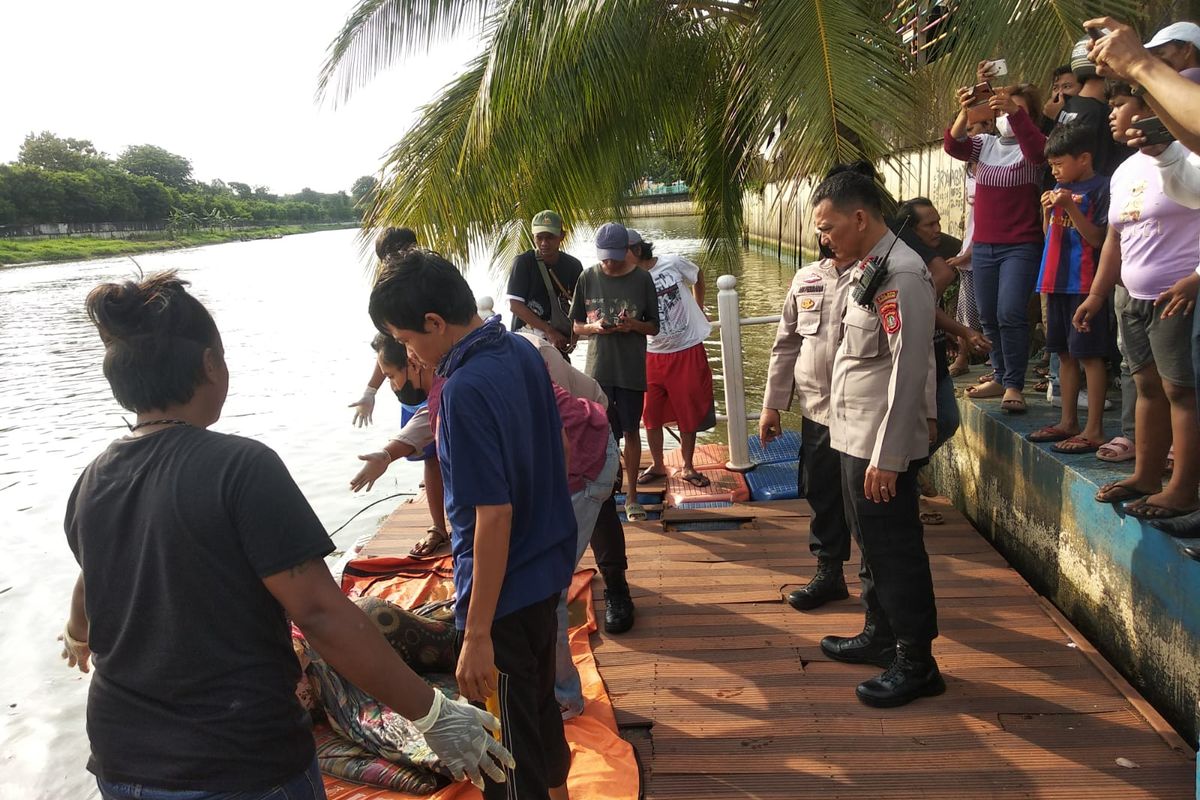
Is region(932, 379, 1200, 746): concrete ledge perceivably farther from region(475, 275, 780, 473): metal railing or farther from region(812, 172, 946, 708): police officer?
region(475, 275, 780, 473): metal railing

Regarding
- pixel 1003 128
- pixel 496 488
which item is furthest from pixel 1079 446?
pixel 496 488

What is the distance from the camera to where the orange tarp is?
2.72 meters

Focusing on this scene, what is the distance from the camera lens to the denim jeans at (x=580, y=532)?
2.88 m

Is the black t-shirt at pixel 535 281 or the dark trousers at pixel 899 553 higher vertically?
the black t-shirt at pixel 535 281

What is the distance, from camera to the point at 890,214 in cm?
507

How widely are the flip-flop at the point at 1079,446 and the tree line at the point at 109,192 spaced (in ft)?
231

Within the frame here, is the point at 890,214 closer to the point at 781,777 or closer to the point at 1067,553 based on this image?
the point at 1067,553

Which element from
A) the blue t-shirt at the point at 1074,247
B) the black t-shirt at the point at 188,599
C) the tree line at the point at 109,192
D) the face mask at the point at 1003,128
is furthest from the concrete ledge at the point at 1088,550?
the tree line at the point at 109,192

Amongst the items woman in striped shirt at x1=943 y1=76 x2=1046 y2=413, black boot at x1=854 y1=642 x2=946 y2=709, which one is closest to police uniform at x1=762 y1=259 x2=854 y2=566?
black boot at x1=854 y1=642 x2=946 y2=709

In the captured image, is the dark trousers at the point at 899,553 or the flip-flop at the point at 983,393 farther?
the flip-flop at the point at 983,393

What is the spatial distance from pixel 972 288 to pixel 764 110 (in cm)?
184

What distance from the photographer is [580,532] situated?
2.94 m

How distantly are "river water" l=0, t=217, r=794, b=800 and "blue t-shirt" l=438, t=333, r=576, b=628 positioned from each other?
0.77m

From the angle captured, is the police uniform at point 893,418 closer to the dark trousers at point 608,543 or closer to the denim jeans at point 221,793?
the dark trousers at point 608,543
